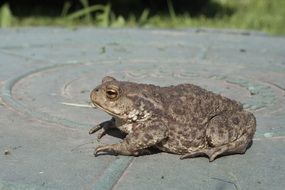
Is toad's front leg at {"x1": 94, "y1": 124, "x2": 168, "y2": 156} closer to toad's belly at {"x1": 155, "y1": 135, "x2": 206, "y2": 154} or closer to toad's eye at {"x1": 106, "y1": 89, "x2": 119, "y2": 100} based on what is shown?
toad's belly at {"x1": 155, "y1": 135, "x2": 206, "y2": 154}

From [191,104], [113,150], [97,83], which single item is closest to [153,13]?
[97,83]

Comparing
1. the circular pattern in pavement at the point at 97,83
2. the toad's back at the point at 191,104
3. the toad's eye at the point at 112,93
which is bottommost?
the circular pattern in pavement at the point at 97,83

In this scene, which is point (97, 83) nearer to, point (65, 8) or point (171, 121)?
point (171, 121)

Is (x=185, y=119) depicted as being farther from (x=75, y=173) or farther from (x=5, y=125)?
(x=5, y=125)

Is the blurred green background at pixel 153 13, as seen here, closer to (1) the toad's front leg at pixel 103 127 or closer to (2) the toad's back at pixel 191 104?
(1) the toad's front leg at pixel 103 127

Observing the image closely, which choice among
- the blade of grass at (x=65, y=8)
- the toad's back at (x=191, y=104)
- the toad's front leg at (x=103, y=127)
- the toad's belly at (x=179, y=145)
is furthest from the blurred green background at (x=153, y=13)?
the toad's belly at (x=179, y=145)

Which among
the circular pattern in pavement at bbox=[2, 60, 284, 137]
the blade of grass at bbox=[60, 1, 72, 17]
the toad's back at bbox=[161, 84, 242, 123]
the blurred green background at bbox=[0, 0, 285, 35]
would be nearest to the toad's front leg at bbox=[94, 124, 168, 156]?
the toad's back at bbox=[161, 84, 242, 123]
